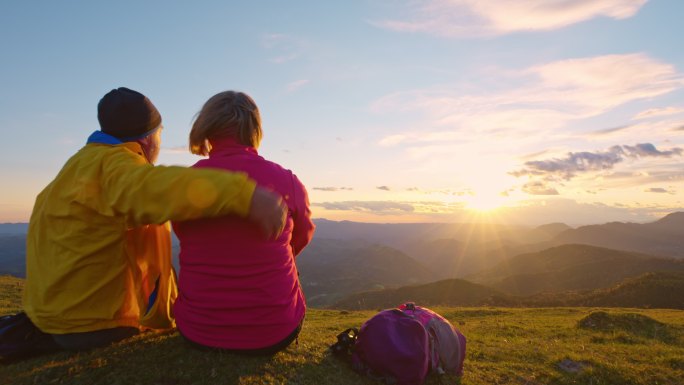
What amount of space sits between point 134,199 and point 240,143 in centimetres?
144

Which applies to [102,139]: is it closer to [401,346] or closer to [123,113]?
[123,113]

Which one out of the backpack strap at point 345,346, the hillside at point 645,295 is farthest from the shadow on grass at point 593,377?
the hillside at point 645,295

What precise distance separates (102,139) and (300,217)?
2505mm

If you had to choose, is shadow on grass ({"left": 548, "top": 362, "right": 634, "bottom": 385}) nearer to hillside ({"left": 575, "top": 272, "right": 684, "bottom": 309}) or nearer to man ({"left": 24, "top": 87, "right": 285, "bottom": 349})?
man ({"left": 24, "top": 87, "right": 285, "bottom": 349})

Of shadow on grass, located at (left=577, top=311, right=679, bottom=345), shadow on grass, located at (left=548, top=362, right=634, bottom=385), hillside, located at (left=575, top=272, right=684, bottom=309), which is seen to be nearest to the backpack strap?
shadow on grass, located at (left=548, top=362, right=634, bottom=385)

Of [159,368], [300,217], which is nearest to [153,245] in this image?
[159,368]

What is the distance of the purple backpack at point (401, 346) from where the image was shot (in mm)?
6246

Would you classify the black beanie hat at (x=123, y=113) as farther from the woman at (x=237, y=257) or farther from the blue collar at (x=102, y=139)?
the woman at (x=237, y=257)

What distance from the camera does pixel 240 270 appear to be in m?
4.62

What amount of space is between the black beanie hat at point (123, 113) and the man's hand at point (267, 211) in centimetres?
217

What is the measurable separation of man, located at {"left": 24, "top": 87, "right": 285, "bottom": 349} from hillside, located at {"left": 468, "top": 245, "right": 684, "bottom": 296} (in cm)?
10535

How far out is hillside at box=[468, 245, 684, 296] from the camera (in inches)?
3693

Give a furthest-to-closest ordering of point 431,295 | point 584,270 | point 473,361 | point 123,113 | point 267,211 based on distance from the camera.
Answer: point 584,270 → point 431,295 → point 473,361 → point 123,113 → point 267,211

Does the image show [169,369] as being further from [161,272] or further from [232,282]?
[232,282]
